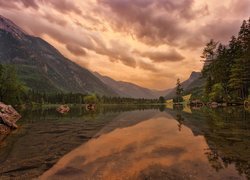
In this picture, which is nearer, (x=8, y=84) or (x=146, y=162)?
(x=146, y=162)

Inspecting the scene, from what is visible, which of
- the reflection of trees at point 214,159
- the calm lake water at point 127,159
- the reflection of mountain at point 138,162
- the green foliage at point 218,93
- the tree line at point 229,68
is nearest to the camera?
the reflection of mountain at point 138,162

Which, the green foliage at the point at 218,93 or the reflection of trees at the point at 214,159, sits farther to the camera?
the green foliage at the point at 218,93

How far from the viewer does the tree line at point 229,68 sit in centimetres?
8075

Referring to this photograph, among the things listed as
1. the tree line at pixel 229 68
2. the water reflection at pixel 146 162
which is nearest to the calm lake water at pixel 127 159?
the water reflection at pixel 146 162

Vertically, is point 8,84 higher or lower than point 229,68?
lower

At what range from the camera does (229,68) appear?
3600 inches

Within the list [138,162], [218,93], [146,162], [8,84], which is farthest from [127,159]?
[8,84]

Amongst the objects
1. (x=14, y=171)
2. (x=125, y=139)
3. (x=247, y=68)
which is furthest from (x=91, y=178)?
(x=247, y=68)

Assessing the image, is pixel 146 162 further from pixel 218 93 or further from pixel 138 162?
pixel 218 93

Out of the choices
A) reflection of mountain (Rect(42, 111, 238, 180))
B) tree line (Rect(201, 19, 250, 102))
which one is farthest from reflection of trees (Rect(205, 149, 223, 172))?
tree line (Rect(201, 19, 250, 102))

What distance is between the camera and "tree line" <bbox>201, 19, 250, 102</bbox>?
8075cm

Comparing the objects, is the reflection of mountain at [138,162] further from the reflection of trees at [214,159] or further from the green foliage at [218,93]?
the green foliage at [218,93]

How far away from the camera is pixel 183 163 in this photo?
1245 cm

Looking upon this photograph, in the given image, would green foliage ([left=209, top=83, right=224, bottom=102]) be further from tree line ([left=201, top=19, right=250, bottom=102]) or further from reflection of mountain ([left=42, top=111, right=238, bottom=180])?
reflection of mountain ([left=42, top=111, right=238, bottom=180])
